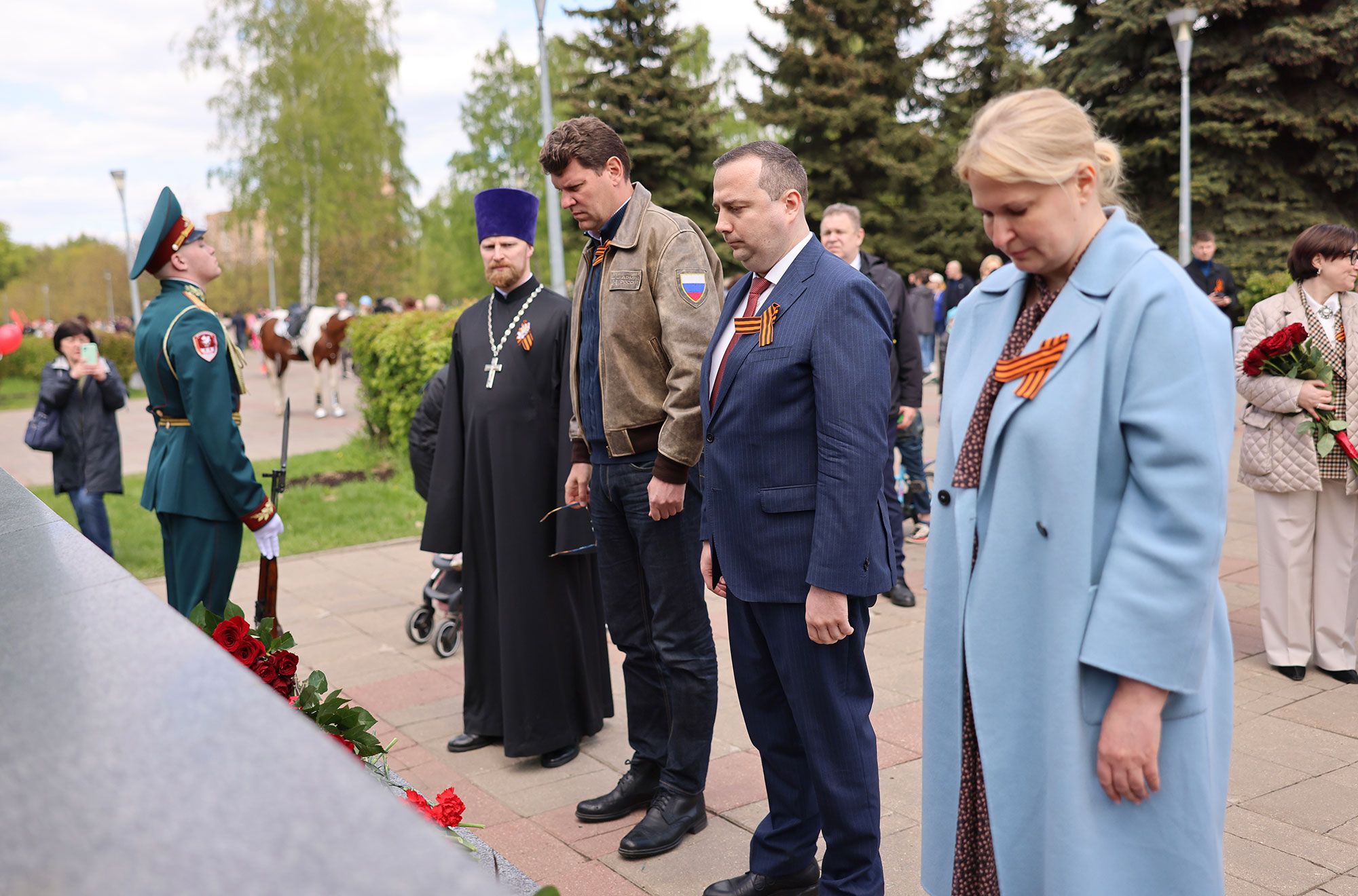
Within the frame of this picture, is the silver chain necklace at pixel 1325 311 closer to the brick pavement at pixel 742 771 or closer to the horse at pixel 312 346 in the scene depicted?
the brick pavement at pixel 742 771

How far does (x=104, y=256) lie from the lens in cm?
9106

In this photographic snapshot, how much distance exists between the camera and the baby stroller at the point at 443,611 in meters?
6.46

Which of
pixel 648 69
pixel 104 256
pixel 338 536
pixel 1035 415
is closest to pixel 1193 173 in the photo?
pixel 648 69

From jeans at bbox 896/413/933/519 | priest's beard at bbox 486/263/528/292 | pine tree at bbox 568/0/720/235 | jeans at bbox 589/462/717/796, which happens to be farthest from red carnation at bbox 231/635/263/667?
pine tree at bbox 568/0/720/235

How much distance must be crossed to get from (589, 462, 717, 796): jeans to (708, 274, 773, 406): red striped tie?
0.71 meters

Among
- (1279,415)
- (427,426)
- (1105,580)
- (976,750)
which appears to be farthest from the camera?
(427,426)

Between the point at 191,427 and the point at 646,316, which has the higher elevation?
the point at 646,316

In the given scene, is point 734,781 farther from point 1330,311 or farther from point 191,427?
point 1330,311

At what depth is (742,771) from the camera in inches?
181

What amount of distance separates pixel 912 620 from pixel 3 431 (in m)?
19.4

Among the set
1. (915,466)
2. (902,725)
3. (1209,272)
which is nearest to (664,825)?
(902,725)

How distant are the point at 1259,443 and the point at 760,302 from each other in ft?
11.9

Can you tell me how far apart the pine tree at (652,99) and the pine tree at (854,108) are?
2194 millimetres

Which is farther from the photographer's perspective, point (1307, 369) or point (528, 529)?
point (1307, 369)
